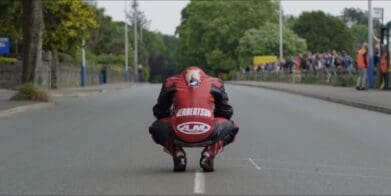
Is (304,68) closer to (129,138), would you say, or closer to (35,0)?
(35,0)

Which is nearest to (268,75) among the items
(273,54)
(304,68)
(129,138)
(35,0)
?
(304,68)

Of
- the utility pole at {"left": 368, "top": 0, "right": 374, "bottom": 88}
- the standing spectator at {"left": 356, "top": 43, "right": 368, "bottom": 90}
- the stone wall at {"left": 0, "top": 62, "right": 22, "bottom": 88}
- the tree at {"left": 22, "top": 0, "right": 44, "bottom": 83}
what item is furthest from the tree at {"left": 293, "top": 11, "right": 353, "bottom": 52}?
the tree at {"left": 22, "top": 0, "right": 44, "bottom": 83}

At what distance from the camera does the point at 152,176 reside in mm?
10258

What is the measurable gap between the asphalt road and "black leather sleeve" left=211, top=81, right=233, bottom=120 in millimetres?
759

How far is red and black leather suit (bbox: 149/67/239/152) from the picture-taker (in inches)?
392

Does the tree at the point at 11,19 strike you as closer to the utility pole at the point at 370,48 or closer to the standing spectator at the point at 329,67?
the utility pole at the point at 370,48

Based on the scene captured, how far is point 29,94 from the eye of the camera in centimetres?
2908

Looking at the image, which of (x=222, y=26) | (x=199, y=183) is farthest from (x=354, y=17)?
(x=199, y=183)


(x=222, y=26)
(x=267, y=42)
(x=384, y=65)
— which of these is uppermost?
(x=222, y=26)

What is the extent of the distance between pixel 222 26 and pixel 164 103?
309 ft

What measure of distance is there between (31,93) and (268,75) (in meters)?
38.7

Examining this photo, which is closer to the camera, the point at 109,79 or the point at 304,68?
the point at 304,68

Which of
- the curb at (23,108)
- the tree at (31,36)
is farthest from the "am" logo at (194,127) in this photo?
the tree at (31,36)

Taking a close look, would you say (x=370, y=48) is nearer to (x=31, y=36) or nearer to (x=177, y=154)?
(x=31, y=36)
